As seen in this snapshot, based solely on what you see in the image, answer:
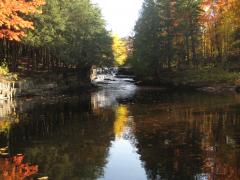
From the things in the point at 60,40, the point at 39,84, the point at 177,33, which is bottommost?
the point at 39,84

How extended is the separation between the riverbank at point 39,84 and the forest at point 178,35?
10590 mm

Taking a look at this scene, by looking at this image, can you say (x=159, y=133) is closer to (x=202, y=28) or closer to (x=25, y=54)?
(x=25, y=54)

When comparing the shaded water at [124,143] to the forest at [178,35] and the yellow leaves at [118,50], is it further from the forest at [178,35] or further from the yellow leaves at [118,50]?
the yellow leaves at [118,50]

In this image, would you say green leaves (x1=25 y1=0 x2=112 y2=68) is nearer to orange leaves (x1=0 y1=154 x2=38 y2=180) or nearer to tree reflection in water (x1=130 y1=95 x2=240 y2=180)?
tree reflection in water (x1=130 y1=95 x2=240 y2=180)

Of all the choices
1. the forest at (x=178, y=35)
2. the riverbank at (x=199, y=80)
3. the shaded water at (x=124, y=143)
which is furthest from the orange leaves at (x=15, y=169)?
the forest at (x=178, y=35)

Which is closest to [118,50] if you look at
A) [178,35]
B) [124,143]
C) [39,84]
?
[178,35]

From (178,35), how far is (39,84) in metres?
25.7

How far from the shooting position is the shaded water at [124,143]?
11469 millimetres

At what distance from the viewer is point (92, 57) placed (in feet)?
176

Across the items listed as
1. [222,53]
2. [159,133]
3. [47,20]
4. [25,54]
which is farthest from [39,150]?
[222,53]

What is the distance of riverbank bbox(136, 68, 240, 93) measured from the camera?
42569 millimetres

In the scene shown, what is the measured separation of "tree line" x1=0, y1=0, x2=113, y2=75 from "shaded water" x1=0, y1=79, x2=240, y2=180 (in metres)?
20.1

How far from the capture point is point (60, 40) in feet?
149

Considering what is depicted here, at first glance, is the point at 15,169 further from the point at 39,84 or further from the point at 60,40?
the point at 60,40
